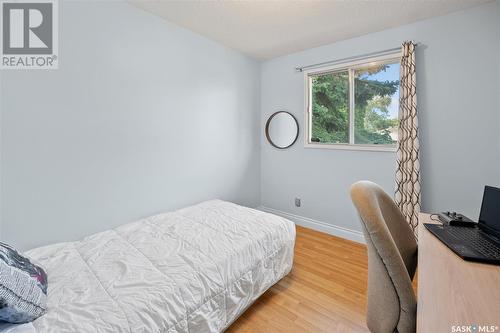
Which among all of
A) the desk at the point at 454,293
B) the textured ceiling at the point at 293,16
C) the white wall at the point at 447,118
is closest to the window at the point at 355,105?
the white wall at the point at 447,118

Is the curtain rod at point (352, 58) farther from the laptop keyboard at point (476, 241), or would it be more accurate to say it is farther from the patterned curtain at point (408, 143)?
the laptop keyboard at point (476, 241)

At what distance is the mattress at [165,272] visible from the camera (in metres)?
1.04

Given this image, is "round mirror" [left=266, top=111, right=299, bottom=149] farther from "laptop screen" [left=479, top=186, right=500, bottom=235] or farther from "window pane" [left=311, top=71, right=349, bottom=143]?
"laptop screen" [left=479, top=186, right=500, bottom=235]

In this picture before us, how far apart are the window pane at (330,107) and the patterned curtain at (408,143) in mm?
636

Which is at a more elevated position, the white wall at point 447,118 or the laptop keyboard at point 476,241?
the white wall at point 447,118

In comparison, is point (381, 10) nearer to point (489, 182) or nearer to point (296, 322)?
point (489, 182)

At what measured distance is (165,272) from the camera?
4.32ft

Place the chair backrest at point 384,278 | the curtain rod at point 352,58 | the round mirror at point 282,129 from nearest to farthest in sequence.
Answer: the chair backrest at point 384,278
the curtain rod at point 352,58
the round mirror at point 282,129

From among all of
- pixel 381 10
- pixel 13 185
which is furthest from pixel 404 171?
pixel 13 185

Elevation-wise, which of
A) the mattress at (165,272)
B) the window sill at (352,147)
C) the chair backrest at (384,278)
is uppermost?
the window sill at (352,147)

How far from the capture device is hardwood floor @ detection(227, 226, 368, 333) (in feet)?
4.98

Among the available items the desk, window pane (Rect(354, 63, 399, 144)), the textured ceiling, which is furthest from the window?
the desk

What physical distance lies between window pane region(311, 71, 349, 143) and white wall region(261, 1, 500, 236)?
23 centimetres

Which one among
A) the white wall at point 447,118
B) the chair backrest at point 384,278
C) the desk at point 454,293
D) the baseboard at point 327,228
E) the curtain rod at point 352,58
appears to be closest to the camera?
the desk at point 454,293
